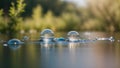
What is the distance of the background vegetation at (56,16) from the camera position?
41.1ft

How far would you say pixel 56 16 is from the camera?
12.8m

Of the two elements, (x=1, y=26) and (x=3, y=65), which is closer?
(x=3, y=65)

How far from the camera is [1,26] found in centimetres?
1247

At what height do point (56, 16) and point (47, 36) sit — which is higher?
point (56, 16)

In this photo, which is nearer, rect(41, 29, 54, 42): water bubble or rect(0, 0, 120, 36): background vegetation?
rect(41, 29, 54, 42): water bubble

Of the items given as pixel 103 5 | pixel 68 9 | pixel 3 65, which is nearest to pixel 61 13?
pixel 68 9

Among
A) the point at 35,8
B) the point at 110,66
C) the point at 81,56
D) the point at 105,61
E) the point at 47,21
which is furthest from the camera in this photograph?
the point at 35,8

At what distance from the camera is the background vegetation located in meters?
12.5

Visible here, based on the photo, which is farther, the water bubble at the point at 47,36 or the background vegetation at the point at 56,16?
the background vegetation at the point at 56,16

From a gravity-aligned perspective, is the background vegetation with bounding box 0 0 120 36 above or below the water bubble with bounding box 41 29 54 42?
above

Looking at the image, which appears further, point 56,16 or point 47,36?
point 56,16

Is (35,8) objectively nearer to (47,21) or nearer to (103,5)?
(47,21)

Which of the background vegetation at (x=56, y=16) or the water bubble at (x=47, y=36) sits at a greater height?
the background vegetation at (x=56, y=16)

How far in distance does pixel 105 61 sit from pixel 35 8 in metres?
8.90
